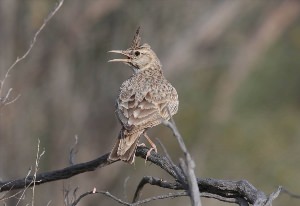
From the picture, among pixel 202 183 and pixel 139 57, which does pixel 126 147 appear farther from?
pixel 139 57

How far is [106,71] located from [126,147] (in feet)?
41.0

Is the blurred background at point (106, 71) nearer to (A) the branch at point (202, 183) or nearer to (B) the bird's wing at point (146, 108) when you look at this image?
(B) the bird's wing at point (146, 108)

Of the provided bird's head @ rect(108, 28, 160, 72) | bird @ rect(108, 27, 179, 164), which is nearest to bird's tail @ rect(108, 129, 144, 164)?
bird @ rect(108, 27, 179, 164)

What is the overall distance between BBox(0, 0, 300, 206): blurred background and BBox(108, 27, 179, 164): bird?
7.10 m

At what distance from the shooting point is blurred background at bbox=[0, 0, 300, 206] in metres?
17.6

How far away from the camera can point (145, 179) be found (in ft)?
20.1

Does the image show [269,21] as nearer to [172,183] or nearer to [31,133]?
[31,133]

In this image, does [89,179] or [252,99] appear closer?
[89,179]

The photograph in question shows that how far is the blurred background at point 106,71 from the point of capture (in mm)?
17594

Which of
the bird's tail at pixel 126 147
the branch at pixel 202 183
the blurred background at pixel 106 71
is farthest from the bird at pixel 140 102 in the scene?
the blurred background at pixel 106 71

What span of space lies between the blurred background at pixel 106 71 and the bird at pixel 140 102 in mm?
7103

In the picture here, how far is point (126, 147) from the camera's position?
22.7 feet

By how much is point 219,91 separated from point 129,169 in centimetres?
320

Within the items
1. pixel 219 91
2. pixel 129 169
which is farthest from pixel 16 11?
pixel 219 91
